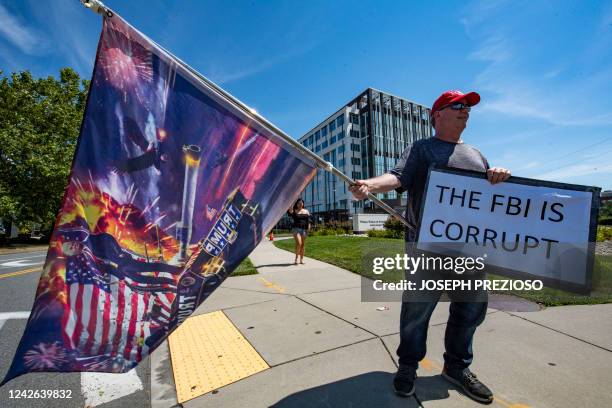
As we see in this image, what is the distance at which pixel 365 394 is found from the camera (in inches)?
80.3

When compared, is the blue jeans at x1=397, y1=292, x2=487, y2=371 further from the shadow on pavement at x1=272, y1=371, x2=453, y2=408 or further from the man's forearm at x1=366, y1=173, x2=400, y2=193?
the man's forearm at x1=366, y1=173, x2=400, y2=193

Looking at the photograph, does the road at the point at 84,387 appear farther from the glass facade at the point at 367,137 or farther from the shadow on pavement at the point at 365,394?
the glass facade at the point at 367,137

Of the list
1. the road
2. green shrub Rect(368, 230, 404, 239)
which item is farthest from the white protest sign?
green shrub Rect(368, 230, 404, 239)

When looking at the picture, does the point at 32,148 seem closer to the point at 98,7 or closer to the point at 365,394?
the point at 98,7

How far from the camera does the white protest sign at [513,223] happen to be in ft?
6.25

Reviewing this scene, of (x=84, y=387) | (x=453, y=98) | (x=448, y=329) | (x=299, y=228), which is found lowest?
(x=84, y=387)

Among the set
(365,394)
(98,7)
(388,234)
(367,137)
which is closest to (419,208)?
(365,394)

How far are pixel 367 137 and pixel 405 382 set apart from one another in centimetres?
5484

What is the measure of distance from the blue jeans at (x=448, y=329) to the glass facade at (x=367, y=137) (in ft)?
159

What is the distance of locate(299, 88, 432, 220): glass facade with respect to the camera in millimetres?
53344

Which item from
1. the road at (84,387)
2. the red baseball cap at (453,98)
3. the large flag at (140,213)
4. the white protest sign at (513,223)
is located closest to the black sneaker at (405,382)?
the white protest sign at (513,223)

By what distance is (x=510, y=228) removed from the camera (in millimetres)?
2016

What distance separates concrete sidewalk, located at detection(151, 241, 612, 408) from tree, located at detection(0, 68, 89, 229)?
2741 centimetres

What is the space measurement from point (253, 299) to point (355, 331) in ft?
6.31
